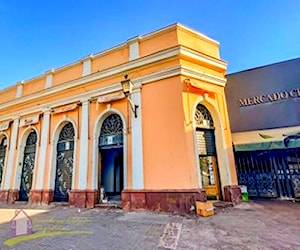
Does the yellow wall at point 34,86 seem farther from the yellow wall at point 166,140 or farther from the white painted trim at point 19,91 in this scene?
the yellow wall at point 166,140

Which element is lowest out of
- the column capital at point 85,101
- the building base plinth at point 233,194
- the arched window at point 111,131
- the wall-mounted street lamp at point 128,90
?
the building base plinth at point 233,194

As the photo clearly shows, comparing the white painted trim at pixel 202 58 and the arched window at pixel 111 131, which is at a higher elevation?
the white painted trim at pixel 202 58

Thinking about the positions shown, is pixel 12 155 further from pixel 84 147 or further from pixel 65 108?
pixel 84 147

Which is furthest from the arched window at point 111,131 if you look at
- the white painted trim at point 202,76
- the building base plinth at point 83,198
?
the white painted trim at point 202,76

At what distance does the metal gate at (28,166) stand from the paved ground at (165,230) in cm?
403

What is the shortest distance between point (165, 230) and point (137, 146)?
3368 millimetres

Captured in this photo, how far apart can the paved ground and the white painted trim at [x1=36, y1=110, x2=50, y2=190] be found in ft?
9.36

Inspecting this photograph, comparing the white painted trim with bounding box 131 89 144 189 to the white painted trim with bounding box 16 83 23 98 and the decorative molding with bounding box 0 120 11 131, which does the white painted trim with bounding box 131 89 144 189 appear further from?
the decorative molding with bounding box 0 120 11 131

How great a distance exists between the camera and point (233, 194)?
7.66 meters

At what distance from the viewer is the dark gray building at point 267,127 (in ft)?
28.6

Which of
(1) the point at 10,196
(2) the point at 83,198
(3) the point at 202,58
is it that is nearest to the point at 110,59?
(3) the point at 202,58

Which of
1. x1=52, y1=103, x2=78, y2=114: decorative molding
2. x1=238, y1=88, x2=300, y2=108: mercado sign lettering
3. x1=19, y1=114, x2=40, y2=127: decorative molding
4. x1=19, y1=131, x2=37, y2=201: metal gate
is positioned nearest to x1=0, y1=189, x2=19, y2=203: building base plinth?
x1=19, y1=131, x2=37, y2=201: metal gate

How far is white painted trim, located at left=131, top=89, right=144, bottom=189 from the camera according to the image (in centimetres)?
752

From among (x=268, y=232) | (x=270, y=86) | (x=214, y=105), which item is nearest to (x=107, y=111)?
(x=214, y=105)
